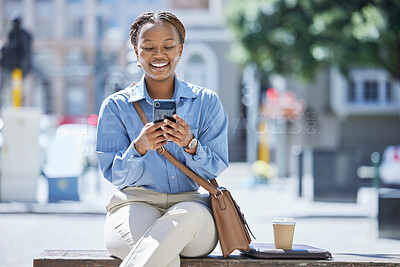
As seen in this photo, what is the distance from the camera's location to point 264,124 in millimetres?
21125

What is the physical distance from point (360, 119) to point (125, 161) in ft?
95.9

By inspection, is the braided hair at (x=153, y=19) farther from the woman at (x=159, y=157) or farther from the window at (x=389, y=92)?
the window at (x=389, y=92)

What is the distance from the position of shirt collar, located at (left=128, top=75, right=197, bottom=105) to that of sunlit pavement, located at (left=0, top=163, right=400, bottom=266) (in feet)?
12.8

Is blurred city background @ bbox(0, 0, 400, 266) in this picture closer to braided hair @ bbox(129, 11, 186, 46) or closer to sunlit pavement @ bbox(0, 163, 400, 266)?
sunlit pavement @ bbox(0, 163, 400, 266)

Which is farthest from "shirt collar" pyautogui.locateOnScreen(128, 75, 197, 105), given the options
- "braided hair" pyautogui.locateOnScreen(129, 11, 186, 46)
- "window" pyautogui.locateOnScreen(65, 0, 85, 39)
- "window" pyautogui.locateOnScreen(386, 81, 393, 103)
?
"window" pyautogui.locateOnScreen(65, 0, 85, 39)

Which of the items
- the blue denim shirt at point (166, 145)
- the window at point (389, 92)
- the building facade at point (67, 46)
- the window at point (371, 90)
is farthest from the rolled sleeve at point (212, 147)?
the building facade at point (67, 46)

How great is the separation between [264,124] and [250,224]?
35.0ft

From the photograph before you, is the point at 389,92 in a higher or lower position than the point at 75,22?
lower

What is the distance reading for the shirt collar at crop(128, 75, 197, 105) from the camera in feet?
11.4

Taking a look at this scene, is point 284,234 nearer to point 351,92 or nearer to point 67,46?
point 351,92

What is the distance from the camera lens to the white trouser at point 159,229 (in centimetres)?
300

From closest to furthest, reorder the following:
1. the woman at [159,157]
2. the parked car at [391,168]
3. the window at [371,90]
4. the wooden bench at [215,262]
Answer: the woman at [159,157], the wooden bench at [215,262], the parked car at [391,168], the window at [371,90]

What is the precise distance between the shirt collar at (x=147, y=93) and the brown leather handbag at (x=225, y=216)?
0.33m

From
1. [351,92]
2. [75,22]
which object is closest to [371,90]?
[351,92]
